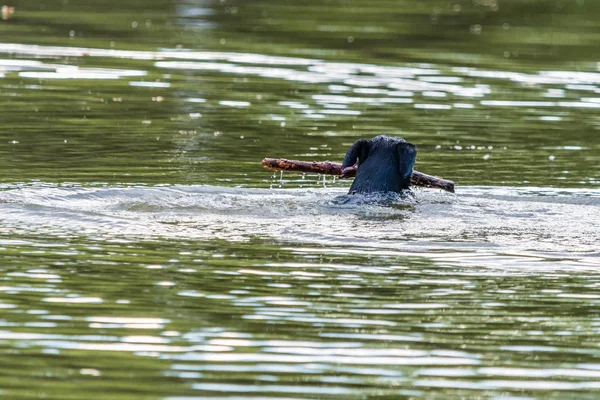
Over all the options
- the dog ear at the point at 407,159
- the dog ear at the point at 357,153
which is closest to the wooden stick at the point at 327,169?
the dog ear at the point at 357,153

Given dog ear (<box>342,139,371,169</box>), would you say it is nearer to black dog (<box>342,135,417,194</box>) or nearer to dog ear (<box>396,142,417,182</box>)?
black dog (<box>342,135,417,194</box>)

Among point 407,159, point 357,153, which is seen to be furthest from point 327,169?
point 407,159

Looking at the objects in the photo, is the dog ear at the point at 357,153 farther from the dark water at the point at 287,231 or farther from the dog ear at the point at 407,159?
the dark water at the point at 287,231

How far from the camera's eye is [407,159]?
41.4 feet

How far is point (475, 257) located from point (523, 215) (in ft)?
6.17

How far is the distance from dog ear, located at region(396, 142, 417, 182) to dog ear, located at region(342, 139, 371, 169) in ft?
1.44

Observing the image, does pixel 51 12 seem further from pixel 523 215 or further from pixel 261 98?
pixel 523 215

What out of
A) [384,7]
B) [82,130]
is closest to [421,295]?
[82,130]

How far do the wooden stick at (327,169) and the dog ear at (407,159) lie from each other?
0.18 meters

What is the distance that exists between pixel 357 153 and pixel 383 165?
1.02ft

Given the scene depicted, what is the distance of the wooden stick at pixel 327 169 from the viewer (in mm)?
12227

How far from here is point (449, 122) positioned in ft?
61.5

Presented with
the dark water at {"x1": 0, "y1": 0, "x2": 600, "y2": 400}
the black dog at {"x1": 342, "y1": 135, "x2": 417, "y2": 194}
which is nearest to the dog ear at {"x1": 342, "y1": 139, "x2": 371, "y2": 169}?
the black dog at {"x1": 342, "y1": 135, "x2": 417, "y2": 194}

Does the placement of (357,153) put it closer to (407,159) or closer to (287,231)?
(407,159)
